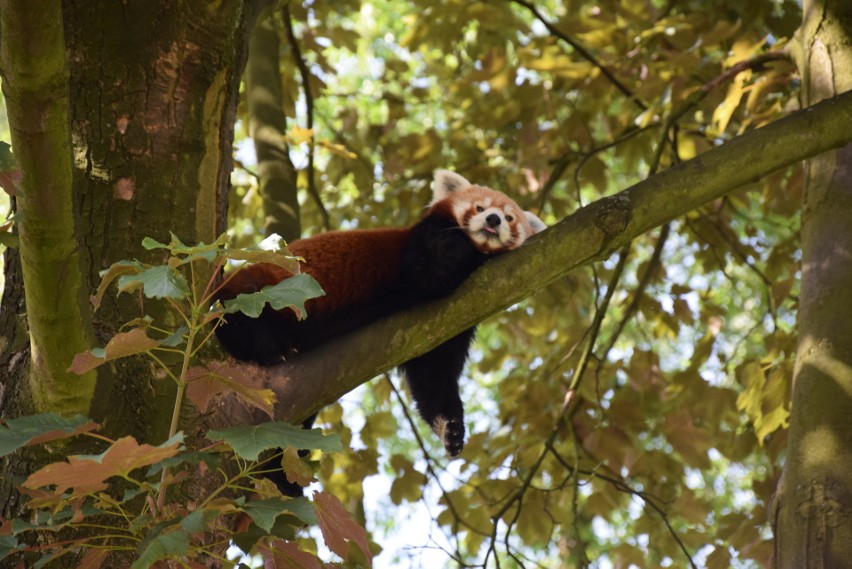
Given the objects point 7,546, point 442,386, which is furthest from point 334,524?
point 442,386

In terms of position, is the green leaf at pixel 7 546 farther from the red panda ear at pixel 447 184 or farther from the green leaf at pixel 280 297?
the red panda ear at pixel 447 184

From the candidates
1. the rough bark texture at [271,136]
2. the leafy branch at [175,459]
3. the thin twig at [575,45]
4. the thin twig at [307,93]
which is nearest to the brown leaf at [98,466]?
the leafy branch at [175,459]

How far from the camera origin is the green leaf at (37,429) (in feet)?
4.52

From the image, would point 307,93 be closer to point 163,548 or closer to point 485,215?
point 485,215

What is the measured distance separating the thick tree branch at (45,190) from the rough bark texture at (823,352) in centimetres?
176

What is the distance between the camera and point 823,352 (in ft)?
8.22

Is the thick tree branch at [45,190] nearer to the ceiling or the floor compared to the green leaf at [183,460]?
nearer to the ceiling

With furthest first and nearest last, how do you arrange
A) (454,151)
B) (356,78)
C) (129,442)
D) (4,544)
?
(356,78) < (454,151) < (4,544) < (129,442)

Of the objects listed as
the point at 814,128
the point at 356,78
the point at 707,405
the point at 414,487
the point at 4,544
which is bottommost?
the point at 4,544

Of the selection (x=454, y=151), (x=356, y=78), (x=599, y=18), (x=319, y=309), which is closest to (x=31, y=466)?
(x=319, y=309)

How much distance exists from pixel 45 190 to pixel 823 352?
203cm

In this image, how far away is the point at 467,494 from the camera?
14.9ft

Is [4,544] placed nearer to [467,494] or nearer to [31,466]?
[31,466]

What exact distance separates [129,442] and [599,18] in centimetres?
364
